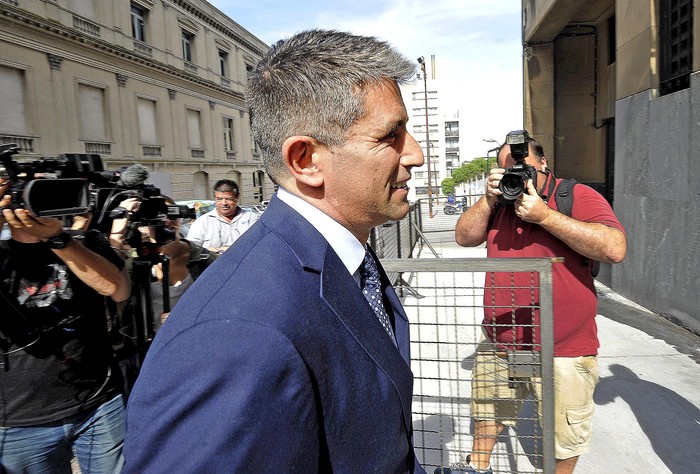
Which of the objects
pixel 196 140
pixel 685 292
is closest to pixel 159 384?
pixel 685 292

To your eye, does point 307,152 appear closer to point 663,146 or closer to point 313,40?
point 313,40

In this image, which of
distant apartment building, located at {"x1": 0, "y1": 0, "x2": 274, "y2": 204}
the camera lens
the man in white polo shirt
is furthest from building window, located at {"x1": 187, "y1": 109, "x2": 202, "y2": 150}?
the camera lens

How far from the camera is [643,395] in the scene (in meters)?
4.18

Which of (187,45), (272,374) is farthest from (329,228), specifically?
(187,45)

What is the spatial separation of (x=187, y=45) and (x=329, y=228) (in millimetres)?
32477

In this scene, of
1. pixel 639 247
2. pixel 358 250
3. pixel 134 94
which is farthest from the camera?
pixel 134 94

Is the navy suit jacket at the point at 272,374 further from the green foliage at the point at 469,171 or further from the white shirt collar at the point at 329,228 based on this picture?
the green foliage at the point at 469,171

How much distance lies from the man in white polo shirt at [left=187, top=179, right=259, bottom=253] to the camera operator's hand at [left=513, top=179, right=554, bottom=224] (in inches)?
137

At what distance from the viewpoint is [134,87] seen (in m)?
24.3

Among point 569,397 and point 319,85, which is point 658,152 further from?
point 319,85

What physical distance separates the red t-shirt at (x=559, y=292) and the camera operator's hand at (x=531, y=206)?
187 millimetres

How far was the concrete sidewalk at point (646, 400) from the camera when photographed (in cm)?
332

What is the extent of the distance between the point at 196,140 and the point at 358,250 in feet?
100

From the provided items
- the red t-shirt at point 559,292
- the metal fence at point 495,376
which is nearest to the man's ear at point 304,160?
the metal fence at point 495,376
